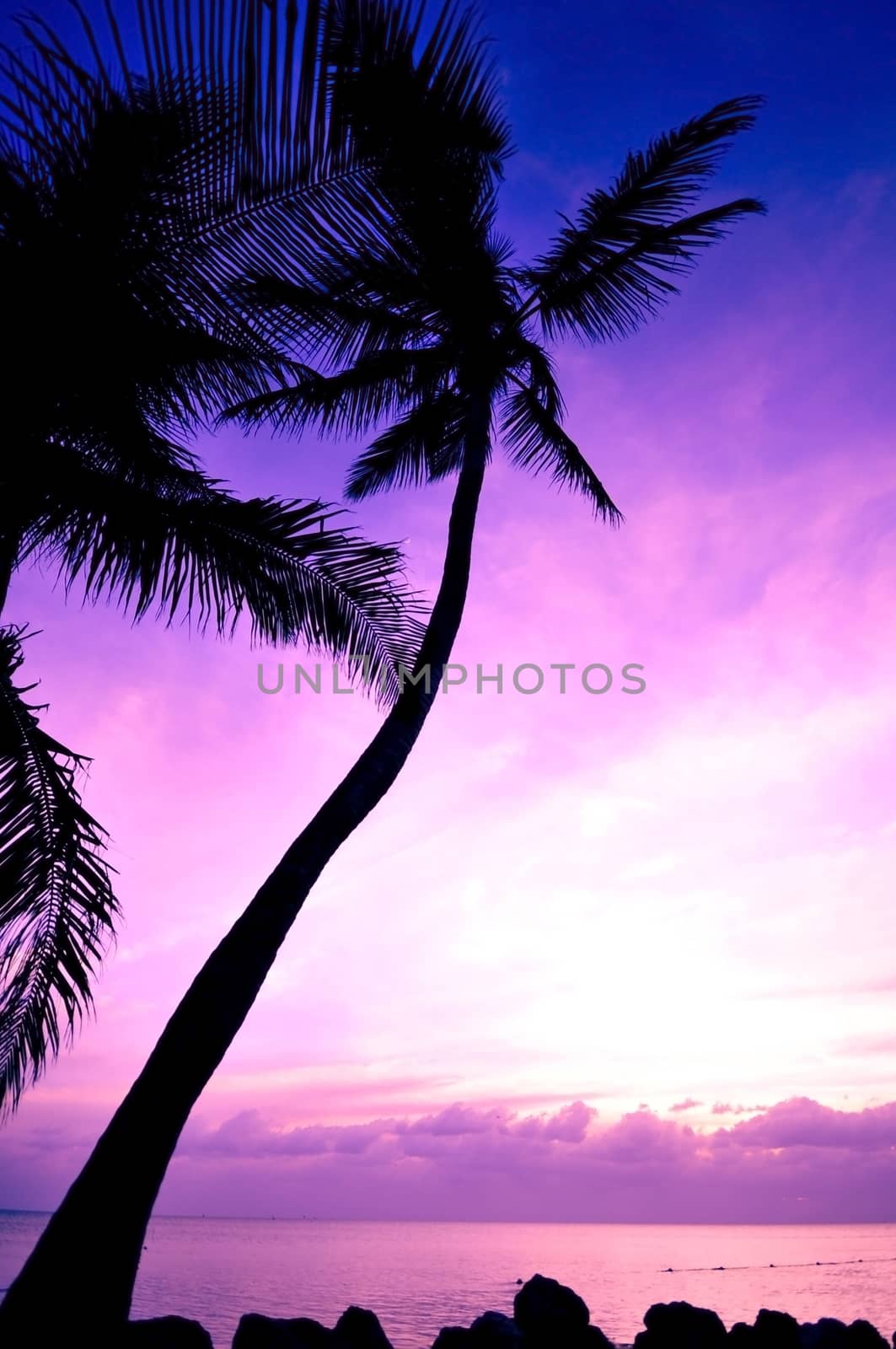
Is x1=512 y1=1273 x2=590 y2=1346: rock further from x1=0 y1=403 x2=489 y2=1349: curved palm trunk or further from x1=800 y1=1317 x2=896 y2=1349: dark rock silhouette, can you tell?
x1=0 y1=403 x2=489 y2=1349: curved palm trunk

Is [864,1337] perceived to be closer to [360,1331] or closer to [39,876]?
[360,1331]

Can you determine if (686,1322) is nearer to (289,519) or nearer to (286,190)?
(289,519)

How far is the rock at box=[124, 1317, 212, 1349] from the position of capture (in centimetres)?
636

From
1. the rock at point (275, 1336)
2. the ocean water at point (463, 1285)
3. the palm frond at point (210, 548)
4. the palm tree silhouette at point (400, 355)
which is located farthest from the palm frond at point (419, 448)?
the ocean water at point (463, 1285)

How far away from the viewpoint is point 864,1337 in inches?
400

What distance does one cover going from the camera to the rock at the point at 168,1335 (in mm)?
6355

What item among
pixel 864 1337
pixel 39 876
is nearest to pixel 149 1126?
pixel 39 876

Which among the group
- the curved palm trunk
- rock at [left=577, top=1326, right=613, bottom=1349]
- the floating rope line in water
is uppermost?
the curved palm trunk

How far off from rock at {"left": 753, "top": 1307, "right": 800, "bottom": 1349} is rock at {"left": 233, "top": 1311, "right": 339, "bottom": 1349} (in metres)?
4.96

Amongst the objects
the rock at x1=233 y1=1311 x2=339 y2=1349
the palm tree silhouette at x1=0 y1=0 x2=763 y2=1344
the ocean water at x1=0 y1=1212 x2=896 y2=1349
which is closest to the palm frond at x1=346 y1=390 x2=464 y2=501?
the palm tree silhouette at x1=0 y1=0 x2=763 y2=1344

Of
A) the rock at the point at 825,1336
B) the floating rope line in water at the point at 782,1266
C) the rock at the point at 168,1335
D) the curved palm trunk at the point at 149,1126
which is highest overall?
the curved palm trunk at the point at 149,1126

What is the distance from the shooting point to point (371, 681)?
7.19 m

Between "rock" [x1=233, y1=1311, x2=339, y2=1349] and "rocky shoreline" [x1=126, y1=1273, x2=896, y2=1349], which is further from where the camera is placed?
"rocky shoreline" [x1=126, y1=1273, x2=896, y2=1349]

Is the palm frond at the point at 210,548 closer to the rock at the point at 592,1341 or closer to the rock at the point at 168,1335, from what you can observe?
the rock at the point at 168,1335
